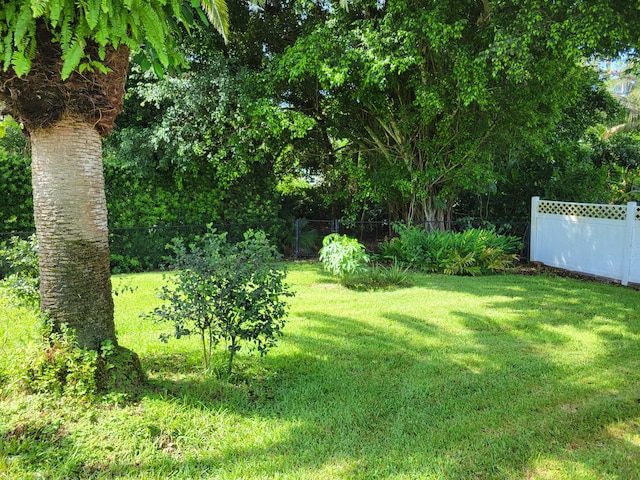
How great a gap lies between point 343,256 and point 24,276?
456 cm

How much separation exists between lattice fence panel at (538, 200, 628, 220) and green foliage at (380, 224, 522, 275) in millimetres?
1308

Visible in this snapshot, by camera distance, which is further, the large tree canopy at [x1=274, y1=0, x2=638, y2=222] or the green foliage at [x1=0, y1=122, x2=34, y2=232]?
the green foliage at [x1=0, y1=122, x2=34, y2=232]

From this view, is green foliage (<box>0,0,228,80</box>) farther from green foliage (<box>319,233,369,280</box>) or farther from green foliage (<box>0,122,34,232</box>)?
green foliage (<box>0,122,34,232</box>)

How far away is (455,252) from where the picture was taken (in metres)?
9.12

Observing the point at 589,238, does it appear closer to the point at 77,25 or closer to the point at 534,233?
the point at 534,233

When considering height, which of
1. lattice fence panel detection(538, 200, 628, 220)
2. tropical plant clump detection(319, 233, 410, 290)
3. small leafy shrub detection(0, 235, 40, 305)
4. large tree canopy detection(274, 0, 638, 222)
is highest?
large tree canopy detection(274, 0, 638, 222)

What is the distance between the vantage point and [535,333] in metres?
5.10

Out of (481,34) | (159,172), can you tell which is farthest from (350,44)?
(159,172)

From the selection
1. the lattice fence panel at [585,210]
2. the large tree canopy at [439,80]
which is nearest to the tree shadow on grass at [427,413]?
the large tree canopy at [439,80]

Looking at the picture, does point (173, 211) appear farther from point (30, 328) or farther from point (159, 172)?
point (30, 328)

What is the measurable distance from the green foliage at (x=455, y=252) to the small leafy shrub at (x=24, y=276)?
22.1 feet

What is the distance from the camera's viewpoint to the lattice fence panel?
874 cm

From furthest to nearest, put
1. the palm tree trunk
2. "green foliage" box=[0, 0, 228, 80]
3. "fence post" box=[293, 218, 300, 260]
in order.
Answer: "fence post" box=[293, 218, 300, 260]
the palm tree trunk
"green foliage" box=[0, 0, 228, 80]

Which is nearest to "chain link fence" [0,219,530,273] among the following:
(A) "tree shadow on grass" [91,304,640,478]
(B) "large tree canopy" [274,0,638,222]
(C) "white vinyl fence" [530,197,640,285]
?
(C) "white vinyl fence" [530,197,640,285]
